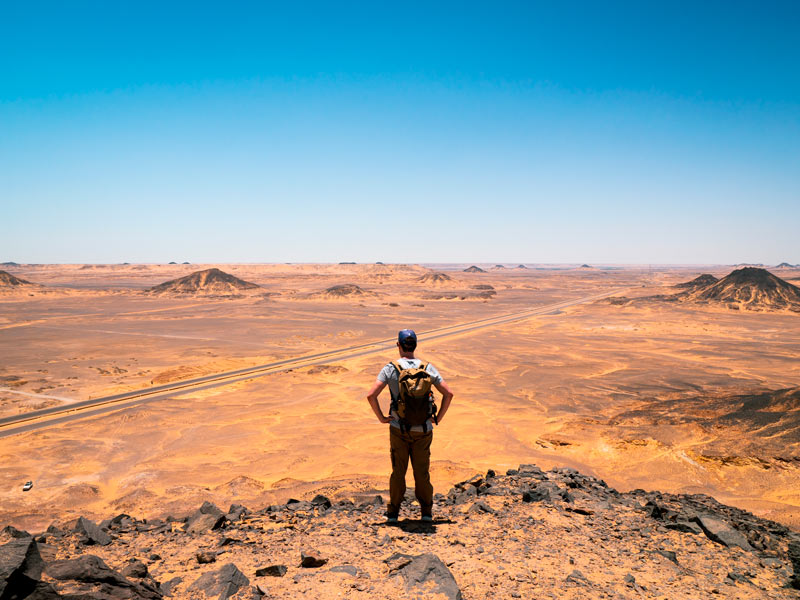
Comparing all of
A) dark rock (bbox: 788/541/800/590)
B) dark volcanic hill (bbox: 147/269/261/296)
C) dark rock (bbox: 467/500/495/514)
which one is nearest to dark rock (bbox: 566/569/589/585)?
dark rock (bbox: 467/500/495/514)

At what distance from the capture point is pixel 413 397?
17.5 feet

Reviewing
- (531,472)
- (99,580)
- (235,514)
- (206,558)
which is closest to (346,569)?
(206,558)

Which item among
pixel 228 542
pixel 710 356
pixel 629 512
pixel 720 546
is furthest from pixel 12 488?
pixel 710 356

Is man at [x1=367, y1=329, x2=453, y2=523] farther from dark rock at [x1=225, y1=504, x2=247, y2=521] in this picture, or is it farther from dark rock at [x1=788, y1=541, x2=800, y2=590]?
dark rock at [x1=788, y1=541, x2=800, y2=590]

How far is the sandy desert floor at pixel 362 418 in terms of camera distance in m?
12.3

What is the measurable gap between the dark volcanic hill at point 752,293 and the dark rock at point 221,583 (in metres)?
83.0

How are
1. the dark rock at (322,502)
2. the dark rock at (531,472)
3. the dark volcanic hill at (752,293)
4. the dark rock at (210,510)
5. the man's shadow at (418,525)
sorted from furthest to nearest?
the dark volcanic hill at (752,293) → the dark rock at (531,472) → the dark rock at (322,502) → the dark rock at (210,510) → the man's shadow at (418,525)

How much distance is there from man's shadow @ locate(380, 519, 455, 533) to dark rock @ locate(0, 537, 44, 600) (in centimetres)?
374

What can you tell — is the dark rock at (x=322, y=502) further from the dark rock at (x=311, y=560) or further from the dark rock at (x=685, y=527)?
the dark rock at (x=685, y=527)

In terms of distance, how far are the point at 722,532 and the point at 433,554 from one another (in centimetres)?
423

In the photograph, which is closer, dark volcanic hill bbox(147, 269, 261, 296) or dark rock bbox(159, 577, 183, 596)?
dark rock bbox(159, 577, 183, 596)

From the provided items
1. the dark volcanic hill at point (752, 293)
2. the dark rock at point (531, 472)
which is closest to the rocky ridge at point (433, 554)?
the dark rock at point (531, 472)

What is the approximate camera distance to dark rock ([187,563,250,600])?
416cm

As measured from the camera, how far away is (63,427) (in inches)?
728
